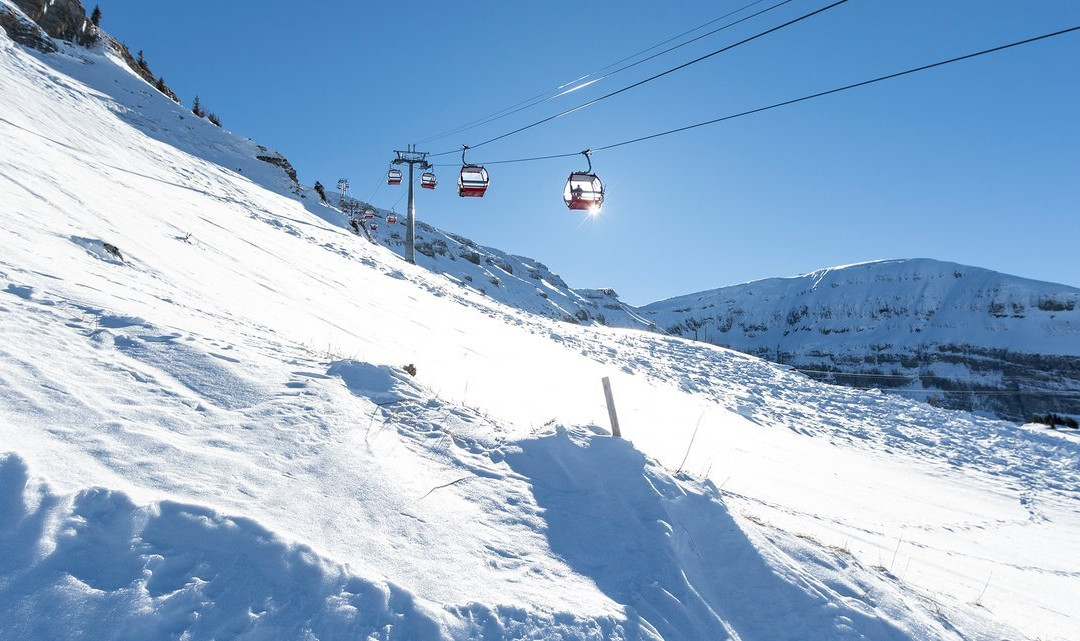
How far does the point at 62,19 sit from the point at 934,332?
183728 millimetres

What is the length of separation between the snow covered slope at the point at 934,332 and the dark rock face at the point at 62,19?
112 meters

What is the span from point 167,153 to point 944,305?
19057 cm

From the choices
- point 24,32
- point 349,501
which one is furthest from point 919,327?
point 24,32

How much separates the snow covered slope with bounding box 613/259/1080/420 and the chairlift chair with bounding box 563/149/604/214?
97161mm

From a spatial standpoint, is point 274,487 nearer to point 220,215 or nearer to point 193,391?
point 193,391

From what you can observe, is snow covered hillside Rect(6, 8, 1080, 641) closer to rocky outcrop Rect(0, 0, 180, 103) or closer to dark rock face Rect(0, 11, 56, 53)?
dark rock face Rect(0, 11, 56, 53)

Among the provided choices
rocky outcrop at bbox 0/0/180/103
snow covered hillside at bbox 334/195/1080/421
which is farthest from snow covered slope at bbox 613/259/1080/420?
rocky outcrop at bbox 0/0/180/103

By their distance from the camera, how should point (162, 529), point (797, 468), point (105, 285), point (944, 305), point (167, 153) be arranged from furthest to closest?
point (944, 305)
point (167, 153)
point (797, 468)
point (105, 285)
point (162, 529)

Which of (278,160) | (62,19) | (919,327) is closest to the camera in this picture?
(62,19)

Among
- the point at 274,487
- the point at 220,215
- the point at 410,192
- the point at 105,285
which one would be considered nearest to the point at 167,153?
the point at 220,215

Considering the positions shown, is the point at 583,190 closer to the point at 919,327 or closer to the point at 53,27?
the point at 53,27

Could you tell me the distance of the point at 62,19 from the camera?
24594mm

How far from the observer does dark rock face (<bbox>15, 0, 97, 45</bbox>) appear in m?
23.3

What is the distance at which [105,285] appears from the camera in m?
5.80
